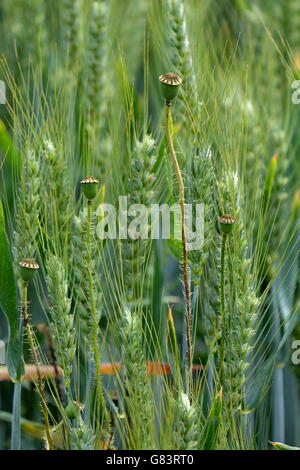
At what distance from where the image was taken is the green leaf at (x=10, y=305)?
0.95 meters

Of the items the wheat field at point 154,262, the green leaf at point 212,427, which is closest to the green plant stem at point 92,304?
the wheat field at point 154,262

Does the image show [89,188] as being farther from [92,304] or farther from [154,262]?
[154,262]

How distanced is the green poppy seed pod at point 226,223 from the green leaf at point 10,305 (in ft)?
0.85

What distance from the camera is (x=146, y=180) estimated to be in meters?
0.98

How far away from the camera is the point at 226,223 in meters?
0.88

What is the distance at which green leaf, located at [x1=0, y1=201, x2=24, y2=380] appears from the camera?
0.95 m

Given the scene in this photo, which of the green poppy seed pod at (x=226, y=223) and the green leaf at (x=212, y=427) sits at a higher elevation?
the green poppy seed pod at (x=226, y=223)

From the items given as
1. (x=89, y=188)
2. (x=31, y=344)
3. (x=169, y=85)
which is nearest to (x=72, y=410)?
(x=31, y=344)

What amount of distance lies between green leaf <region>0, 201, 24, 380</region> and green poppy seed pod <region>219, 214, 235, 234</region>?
259mm

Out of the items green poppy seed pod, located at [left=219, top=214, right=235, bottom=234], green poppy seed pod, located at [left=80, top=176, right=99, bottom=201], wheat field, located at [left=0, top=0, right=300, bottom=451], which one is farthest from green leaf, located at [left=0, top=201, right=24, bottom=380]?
green poppy seed pod, located at [left=219, top=214, right=235, bottom=234]

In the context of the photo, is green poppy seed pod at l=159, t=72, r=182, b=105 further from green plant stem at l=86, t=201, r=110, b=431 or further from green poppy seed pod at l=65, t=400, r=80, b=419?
green poppy seed pod at l=65, t=400, r=80, b=419

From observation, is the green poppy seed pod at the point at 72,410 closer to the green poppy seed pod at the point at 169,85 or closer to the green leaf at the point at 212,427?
the green leaf at the point at 212,427
